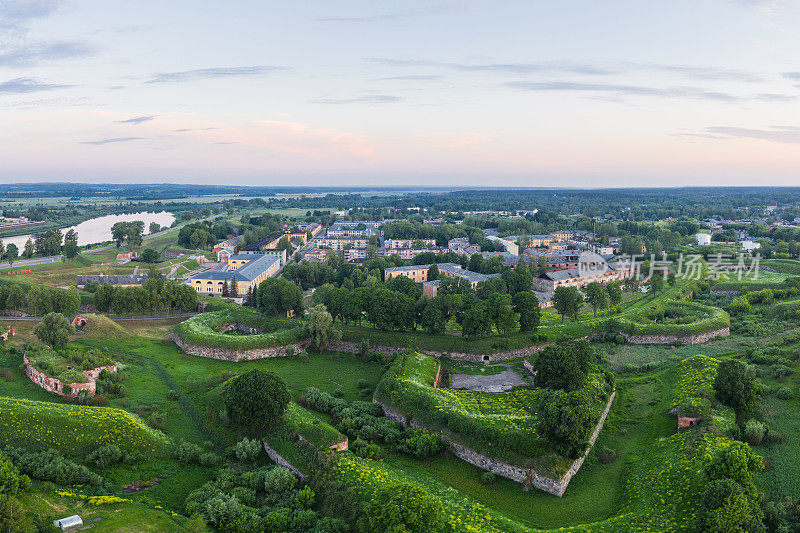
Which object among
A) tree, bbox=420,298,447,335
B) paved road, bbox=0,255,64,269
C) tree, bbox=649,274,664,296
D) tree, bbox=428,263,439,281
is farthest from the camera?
paved road, bbox=0,255,64,269

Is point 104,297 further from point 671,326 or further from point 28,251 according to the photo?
point 671,326

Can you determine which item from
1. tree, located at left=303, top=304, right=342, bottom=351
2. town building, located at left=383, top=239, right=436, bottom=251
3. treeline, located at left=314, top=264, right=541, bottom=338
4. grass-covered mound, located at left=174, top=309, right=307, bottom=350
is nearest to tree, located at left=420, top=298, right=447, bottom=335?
treeline, located at left=314, top=264, right=541, bottom=338

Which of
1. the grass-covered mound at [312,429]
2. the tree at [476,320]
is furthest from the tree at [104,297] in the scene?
the tree at [476,320]

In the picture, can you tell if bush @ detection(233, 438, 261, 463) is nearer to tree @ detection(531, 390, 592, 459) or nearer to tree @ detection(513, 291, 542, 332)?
tree @ detection(531, 390, 592, 459)

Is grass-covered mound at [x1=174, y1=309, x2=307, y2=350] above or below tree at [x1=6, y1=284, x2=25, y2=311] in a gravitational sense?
below

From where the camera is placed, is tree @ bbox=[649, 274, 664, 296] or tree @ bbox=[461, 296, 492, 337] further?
tree @ bbox=[649, 274, 664, 296]

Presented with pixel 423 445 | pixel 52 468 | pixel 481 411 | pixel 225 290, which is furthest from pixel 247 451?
pixel 225 290

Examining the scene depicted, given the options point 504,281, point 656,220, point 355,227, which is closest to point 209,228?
point 355,227
